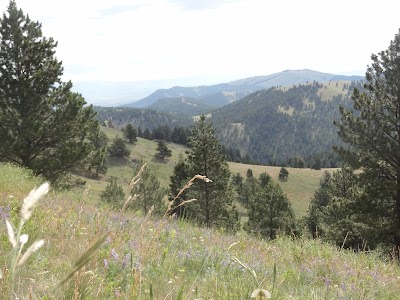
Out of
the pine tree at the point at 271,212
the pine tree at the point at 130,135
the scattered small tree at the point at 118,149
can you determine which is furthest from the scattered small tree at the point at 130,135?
the pine tree at the point at 271,212

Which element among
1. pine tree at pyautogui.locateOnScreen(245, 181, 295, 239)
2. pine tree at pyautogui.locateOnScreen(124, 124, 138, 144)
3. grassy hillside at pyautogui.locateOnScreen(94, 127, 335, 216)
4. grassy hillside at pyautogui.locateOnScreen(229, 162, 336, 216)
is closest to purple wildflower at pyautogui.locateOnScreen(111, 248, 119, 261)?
pine tree at pyautogui.locateOnScreen(245, 181, 295, 239)

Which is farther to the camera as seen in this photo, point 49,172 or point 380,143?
point 49,172

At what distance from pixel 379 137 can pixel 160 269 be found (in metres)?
17.7

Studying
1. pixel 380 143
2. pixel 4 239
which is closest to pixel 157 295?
pixel 4 239

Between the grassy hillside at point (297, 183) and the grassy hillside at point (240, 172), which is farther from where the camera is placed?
the grassy hillside at point (297, 183)

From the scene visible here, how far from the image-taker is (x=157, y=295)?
285cm

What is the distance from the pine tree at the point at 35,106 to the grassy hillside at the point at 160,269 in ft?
52.1

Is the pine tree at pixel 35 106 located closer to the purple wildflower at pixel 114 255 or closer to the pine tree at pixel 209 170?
the pine tree at pixel 209 170

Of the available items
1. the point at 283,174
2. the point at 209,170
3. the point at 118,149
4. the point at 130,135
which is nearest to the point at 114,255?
the point at 209,170

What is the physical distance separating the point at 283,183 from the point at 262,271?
119 meters

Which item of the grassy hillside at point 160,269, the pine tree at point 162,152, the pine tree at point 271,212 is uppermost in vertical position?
the grassy hillside at point 160,269

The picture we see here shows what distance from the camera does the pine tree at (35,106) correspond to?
64.9ft

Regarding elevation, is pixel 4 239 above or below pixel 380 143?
above

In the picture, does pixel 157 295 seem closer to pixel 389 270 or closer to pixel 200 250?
pixel 200 250
